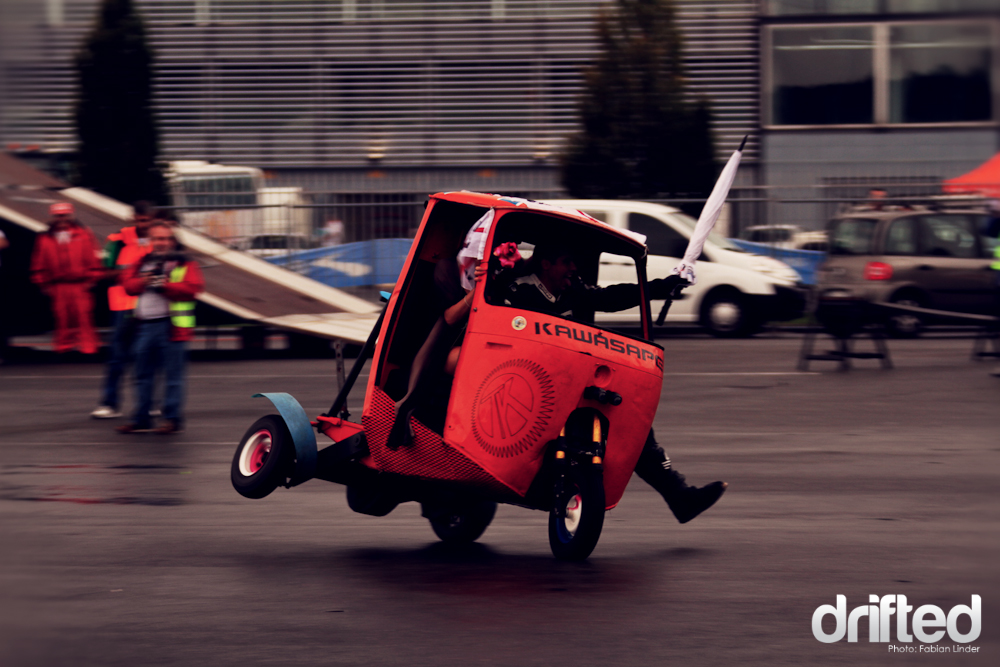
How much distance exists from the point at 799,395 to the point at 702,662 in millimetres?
8944

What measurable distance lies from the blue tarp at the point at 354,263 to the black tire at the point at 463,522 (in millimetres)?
12654

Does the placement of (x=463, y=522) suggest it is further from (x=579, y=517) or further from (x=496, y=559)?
(x=579, y=517)

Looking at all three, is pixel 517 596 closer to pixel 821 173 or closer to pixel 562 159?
pixel 562 159

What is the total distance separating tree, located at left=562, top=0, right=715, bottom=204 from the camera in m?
22.9

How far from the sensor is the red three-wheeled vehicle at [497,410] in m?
5.87

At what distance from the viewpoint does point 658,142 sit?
23.1m

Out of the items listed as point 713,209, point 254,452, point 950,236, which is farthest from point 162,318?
point 950,236

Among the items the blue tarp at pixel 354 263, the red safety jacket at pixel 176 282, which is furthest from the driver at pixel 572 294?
the blue tarp at pixel 354 263

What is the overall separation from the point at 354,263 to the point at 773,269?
6.42 meters

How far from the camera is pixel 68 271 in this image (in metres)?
16.4

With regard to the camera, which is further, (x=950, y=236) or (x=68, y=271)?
(x=950, y=236)

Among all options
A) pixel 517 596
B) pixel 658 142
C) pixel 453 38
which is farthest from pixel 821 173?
pixel 517 596

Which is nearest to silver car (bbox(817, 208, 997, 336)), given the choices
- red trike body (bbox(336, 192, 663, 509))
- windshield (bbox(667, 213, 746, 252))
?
A: windshield (bbox(667, 213, 746, 252))

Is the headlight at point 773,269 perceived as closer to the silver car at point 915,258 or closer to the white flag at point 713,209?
the silver car at point 915,258
